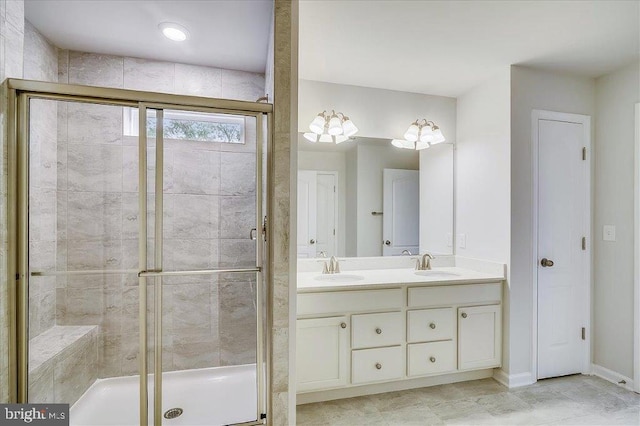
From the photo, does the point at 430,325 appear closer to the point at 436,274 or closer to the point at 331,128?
the point at 436,274

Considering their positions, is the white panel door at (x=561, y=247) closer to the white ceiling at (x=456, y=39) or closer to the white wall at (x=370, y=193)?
the white ceiling at (x=456, y=39)

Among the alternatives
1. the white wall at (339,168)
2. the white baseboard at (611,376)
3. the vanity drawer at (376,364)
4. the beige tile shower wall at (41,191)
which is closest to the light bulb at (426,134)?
the white wall at (339,168)

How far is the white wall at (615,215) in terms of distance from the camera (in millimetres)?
2322

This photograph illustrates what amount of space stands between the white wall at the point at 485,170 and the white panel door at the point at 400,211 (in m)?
0.42

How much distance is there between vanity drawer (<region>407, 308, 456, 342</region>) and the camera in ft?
7.25

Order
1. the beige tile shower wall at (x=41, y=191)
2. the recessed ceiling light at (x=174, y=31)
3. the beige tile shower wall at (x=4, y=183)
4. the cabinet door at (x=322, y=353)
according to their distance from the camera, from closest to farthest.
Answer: the beige tile shower wall at (x=4, y=183) < the beige tile shower wall at (x=41, y=191) < the recessed ceiling light at (x=174, y=31) < the cabinet door at (x=322, y=353)

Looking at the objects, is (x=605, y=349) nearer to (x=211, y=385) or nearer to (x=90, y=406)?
(x=211, y=385)

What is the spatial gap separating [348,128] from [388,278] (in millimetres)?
1276

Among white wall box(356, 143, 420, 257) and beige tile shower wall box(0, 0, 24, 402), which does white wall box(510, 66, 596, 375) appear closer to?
white wall box(356, 143, 420, 257)

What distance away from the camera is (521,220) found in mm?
2346

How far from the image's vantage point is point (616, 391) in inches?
88.8

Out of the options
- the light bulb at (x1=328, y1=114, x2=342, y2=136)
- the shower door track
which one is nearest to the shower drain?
the shower door track

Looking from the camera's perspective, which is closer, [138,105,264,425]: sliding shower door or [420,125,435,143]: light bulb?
[138,105,264,425]: sliding shower door

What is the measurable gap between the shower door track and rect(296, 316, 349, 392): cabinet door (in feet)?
1.18
